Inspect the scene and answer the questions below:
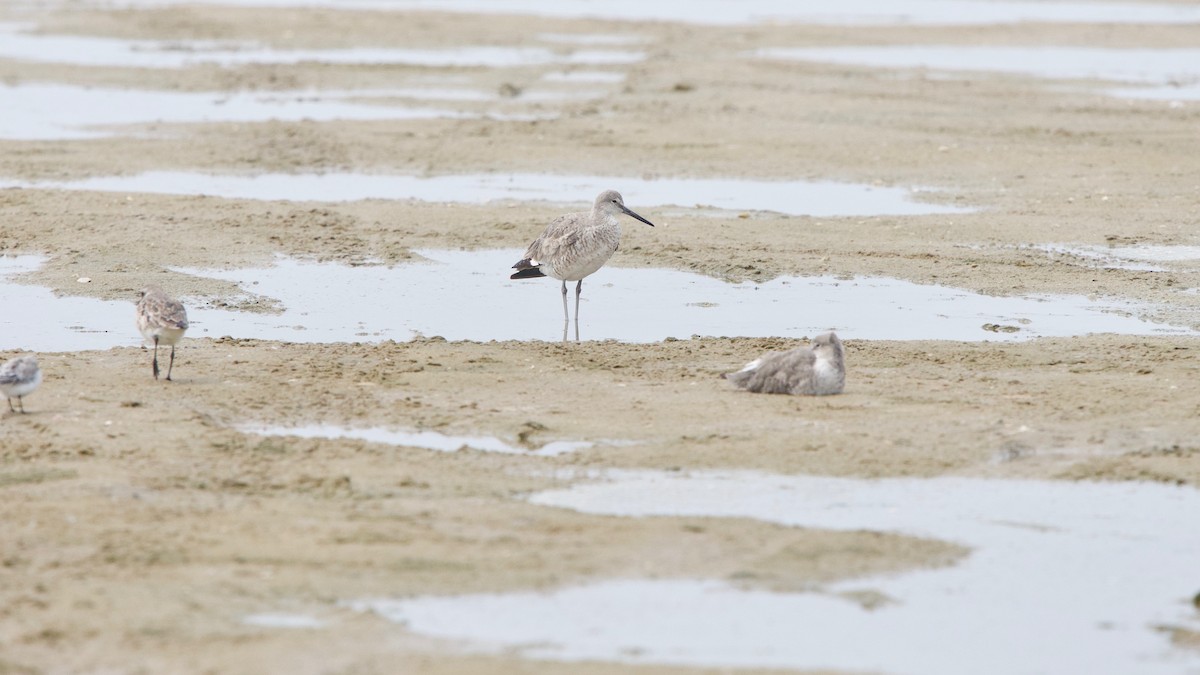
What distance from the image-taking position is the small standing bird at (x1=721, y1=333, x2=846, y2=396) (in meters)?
10.2

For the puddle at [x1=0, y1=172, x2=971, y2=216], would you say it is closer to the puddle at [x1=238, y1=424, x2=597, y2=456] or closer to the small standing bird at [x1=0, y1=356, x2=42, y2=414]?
the puddle at [x1=238, y1=424, x2=597, y2=456]

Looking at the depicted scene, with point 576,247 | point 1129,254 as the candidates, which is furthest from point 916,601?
point 1129,254

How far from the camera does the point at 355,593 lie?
721 centimetres

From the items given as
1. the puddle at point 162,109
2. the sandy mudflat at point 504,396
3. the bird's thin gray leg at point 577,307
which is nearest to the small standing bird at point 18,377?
the sandy mudflat at point 504,396

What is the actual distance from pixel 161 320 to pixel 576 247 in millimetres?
3748

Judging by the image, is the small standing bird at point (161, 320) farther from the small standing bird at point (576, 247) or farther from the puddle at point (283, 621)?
the puddle at point (283, 621)

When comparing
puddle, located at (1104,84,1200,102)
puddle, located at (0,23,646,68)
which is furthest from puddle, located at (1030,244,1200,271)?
puddle, located at (0,23,646,68)

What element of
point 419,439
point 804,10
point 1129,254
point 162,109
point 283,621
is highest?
point 804,10

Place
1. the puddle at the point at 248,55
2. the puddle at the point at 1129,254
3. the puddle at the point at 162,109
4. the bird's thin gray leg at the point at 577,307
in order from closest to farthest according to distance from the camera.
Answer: the bird's thin gray leg at the point at 577,307
the puddle at the point at 1129,254
the puddle at the point at 162,109
the puddle at the point at 248,55

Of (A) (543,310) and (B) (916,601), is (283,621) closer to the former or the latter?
(B) (916,601)

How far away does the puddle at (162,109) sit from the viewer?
73.3ft

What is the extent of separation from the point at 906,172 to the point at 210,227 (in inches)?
293

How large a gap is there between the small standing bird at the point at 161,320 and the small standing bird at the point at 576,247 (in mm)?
3354

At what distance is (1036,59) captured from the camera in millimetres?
28891
